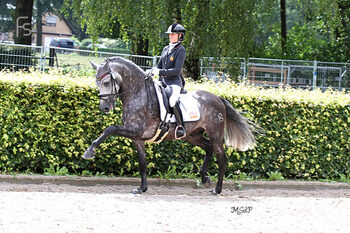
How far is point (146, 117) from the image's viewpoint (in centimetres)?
766

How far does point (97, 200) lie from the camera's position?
7.12 m

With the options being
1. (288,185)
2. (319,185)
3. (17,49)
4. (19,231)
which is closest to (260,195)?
(288,185)

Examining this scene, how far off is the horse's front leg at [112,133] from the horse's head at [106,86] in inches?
11.6

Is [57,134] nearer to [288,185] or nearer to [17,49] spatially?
[288,185]

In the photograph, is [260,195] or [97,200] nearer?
[97,200]

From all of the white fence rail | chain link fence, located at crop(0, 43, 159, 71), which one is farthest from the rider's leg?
chain link fence, located at crop(0, 43, 159, 71)

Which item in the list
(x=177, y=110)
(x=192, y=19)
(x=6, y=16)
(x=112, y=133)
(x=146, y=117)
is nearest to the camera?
(x=112, y=133)

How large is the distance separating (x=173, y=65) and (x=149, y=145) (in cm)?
184

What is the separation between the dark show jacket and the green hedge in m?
1.45

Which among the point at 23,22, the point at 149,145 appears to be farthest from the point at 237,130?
the point at 23,22

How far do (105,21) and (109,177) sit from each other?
5403 millimetres

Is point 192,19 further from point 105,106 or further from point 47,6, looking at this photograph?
point 47,6

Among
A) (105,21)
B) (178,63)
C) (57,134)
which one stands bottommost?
(57,134)

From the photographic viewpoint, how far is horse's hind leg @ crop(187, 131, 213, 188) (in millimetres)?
8695
